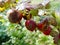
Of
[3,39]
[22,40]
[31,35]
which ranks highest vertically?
[31,35]

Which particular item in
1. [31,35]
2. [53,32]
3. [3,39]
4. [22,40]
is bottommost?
[3,39]

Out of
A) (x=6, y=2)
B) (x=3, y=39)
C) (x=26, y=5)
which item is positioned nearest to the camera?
(x=26, y=5)

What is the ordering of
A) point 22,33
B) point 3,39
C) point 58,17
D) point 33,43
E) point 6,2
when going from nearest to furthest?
1. point 58,17
2. point 6,2
3. point 33,43
4. point 22,33
5. point 3,39

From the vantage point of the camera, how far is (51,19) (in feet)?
1.63

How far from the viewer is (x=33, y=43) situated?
34.1 inches

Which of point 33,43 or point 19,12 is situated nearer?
point 19,12

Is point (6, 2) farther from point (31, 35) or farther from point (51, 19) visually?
point (51, 19)

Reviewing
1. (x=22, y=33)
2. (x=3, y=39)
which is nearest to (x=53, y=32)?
(x=22, y=33)

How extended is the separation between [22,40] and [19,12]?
0.46 m

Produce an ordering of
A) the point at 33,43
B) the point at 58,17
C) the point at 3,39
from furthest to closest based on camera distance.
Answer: the point at 3,39, the point at 33,43, the point at 58,17

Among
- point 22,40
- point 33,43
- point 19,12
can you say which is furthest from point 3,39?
point 19,12

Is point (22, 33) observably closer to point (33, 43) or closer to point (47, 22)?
Result: point (33, 43)

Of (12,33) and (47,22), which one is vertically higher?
(47,22)

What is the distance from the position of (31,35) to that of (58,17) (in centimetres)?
38
